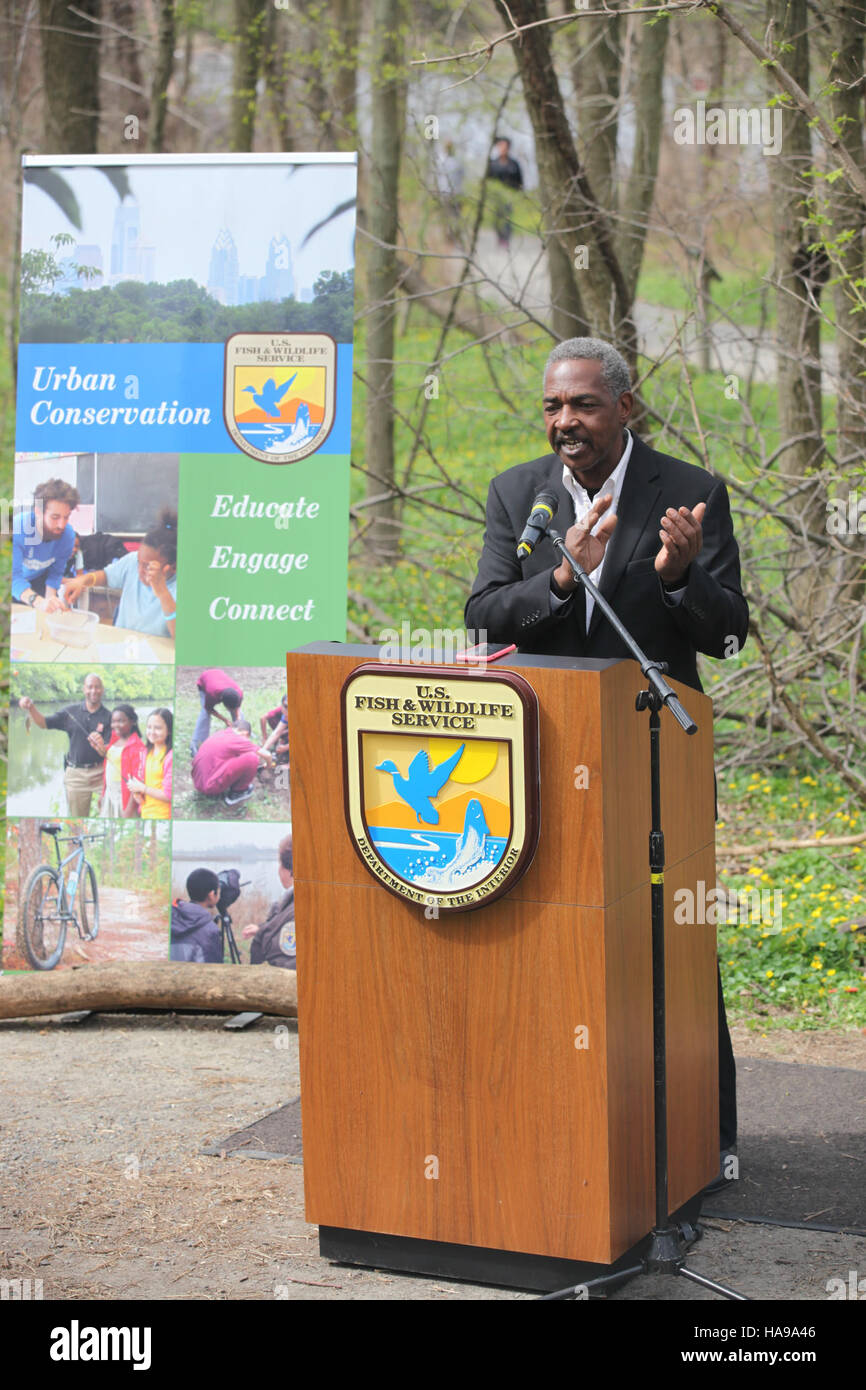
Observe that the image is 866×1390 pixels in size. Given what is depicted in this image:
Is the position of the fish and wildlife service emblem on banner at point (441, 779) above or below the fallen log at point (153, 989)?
above

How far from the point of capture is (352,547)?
11.3 m

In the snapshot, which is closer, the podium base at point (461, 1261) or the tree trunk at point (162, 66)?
the podium base at point (461, 1261)

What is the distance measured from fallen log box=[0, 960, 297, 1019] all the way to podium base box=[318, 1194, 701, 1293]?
2078 mm

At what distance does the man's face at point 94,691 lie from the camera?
6195mm

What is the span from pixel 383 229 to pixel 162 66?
121 inches

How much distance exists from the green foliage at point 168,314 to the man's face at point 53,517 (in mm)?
658

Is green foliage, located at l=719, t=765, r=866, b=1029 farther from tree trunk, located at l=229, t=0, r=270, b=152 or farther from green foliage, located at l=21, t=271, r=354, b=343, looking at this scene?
tree trunk, located at l=229, t=0, r=270, b=152

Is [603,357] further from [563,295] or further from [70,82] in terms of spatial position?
[70,82]

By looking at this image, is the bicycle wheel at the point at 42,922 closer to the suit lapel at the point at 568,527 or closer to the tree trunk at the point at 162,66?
the suit lapel at the point at 568,527

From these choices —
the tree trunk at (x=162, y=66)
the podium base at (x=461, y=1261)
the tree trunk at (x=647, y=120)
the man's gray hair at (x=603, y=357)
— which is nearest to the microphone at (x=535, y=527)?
the man's gray hair at (x=603, y=357)

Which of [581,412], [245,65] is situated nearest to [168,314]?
[581,412]

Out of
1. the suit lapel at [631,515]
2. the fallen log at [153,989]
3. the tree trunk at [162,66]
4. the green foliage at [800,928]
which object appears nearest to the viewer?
the suit lapel at [631,515]

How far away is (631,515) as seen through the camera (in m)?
4.05

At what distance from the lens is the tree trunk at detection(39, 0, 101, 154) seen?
9.82 m
